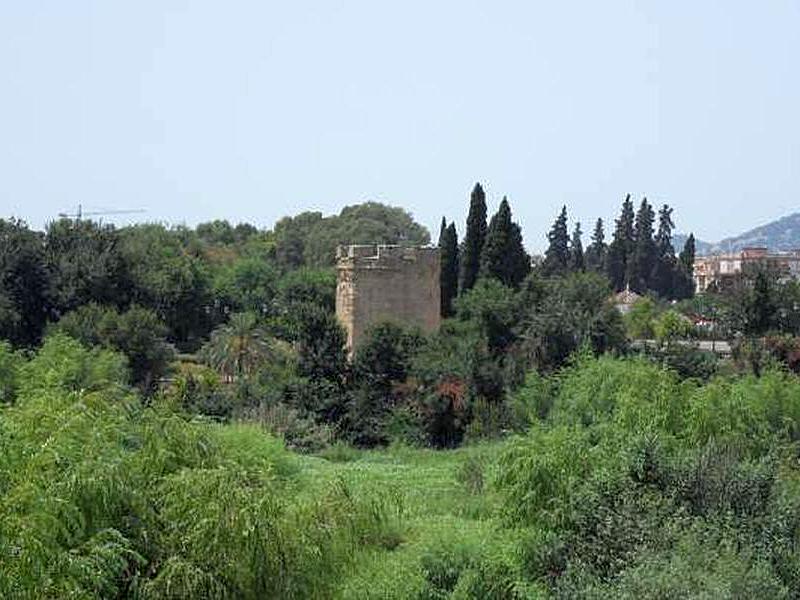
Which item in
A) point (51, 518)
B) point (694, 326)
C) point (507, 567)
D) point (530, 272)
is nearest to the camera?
point (51, 518)

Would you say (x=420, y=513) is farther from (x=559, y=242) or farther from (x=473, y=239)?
(x=559, y=242)

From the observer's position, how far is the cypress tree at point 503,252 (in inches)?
1400

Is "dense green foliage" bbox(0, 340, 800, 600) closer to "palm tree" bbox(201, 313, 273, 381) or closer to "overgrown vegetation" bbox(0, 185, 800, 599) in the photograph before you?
"overgrown vegetation" bbox(0, 185, 800, 599)

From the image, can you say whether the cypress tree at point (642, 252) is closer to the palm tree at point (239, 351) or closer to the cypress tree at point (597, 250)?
the cypress tree at point (597, 250)

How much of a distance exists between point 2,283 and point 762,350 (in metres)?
21.0

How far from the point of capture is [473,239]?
123 feet

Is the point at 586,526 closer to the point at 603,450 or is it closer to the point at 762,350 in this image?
the point at 603,450

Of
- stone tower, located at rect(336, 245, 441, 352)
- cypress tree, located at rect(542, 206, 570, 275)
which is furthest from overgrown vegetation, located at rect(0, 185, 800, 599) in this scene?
cypress tree, located at rect(542, 206, 570, 275)

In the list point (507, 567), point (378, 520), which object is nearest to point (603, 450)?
point (507, 567)

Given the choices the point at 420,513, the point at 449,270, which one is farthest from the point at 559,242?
the point at 420,513

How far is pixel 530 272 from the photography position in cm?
3616

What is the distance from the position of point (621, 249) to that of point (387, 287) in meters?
38.9

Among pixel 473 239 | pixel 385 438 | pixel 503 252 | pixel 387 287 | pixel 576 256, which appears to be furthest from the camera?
pixel 576 256

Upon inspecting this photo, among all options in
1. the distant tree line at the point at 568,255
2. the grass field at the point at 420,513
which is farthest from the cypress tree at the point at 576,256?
the grass field at the point at 420,513
